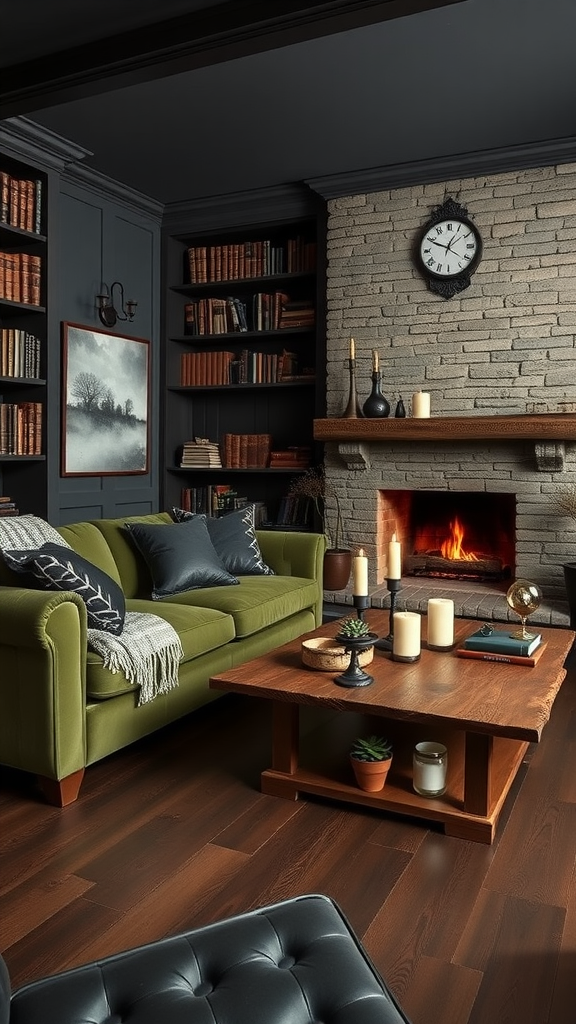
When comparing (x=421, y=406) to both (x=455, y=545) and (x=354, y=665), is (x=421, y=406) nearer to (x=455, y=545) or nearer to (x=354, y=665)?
(x=455, y=545)

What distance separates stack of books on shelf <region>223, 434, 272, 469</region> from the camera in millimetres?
6113

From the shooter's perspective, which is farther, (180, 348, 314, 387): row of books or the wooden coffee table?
(180, 348, 314, 387): row of books

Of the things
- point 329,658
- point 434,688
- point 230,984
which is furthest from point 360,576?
point 230,984

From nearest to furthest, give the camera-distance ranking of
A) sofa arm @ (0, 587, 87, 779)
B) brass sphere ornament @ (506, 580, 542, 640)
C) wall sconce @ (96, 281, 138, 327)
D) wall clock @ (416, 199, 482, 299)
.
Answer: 1. sofa arm @ (0, 587, 87, 779)
2. brass sphere ornament @ (506, 580, 542, 640)
3. wall clock @ (416, 199, 482, 299)
4. wall sconce @ (96, 281, 138, 327)

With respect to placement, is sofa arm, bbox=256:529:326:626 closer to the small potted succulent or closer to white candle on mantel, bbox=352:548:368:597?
white candle on mantel, bbox=352:548:368:597

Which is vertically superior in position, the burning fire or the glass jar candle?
the burning fire

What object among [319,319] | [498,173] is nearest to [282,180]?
[319,319]

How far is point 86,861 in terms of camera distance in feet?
7.11

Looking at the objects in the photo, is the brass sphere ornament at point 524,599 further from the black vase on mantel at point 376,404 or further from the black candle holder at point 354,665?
the black vase on mantel at point 376,404

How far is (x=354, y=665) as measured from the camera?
2529 millimetres

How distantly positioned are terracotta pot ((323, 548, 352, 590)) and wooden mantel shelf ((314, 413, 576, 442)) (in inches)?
30.7

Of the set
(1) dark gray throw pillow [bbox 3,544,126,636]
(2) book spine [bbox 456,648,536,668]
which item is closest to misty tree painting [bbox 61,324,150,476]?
(1) dark gray throw pillow [bbox 3,544,126,636]

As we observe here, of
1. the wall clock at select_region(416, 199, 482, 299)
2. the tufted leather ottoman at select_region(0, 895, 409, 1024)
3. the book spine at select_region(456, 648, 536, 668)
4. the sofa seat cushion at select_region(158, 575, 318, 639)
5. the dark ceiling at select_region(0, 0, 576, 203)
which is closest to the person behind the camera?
the tufted leather ottoman at select_region(0, 895, 409, 1024)

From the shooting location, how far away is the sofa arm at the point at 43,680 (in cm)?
241
